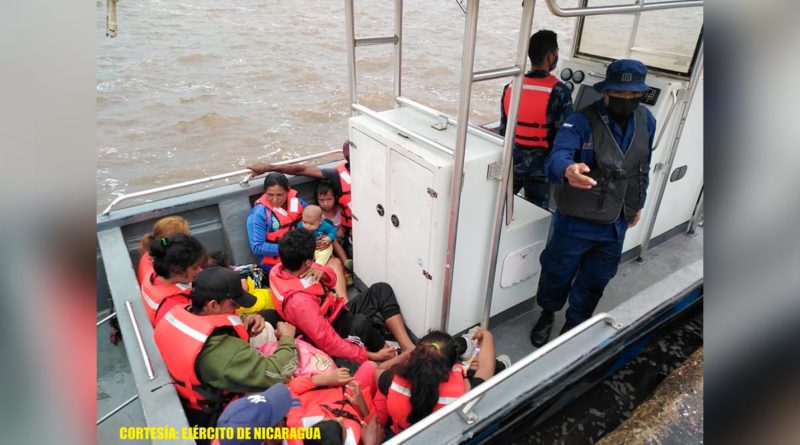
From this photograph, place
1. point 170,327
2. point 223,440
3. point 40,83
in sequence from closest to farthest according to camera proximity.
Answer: point 40,83, point 223,440, point 170,327

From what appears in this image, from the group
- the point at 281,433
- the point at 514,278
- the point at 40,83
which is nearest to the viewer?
the point at 40,83

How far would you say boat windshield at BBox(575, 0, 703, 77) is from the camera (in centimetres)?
321

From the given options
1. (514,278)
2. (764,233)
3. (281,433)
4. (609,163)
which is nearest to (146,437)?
(281,433)

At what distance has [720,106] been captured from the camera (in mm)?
471

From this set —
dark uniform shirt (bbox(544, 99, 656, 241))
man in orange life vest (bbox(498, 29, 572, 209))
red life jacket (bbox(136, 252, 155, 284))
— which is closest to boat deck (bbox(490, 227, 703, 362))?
dark uniform shirt (bbox(544, 99, 656, 241))

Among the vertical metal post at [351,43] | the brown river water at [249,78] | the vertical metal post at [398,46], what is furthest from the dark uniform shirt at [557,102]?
the brown river water at [249,78]

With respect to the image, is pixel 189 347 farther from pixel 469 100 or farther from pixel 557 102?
pixel 557 102

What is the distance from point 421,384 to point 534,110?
1.77 metres

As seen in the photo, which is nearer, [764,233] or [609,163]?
[764,233]

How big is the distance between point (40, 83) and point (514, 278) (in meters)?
2.67

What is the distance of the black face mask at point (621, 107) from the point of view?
243cm

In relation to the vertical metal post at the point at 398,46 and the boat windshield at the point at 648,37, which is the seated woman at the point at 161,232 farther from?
the boat windshield at the point at 648,37

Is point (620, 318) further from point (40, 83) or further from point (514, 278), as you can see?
point (40, 83)

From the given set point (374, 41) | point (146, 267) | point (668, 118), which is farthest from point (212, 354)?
point (668, 118)
